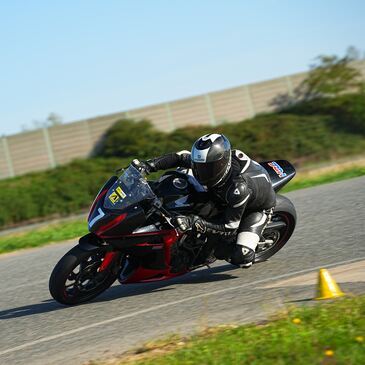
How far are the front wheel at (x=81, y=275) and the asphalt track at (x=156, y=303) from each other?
5.7 inches

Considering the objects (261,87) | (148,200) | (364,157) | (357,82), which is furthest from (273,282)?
(357,82)

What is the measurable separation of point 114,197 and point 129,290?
1.33 meters

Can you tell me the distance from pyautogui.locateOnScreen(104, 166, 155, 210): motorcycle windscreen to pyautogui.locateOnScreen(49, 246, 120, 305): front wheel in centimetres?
48

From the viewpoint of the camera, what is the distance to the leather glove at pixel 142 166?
25.7 feet

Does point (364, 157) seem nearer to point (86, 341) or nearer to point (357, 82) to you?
point (357, 82)

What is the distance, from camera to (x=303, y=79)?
1347 inches

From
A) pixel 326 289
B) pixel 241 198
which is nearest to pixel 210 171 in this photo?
pixel 241 198

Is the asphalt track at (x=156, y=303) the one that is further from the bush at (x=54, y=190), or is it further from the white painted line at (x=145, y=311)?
the bush at (x=54, y=190)

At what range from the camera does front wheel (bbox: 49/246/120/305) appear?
23.3 feet

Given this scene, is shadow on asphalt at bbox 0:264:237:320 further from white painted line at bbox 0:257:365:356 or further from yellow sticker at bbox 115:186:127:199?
yellow sticker at bbox 115:186:127:199

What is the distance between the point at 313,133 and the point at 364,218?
849 inches

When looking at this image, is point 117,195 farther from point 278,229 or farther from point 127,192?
point 278,229

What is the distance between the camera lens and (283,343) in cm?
506

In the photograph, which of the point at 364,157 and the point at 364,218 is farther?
the point at 364,157
